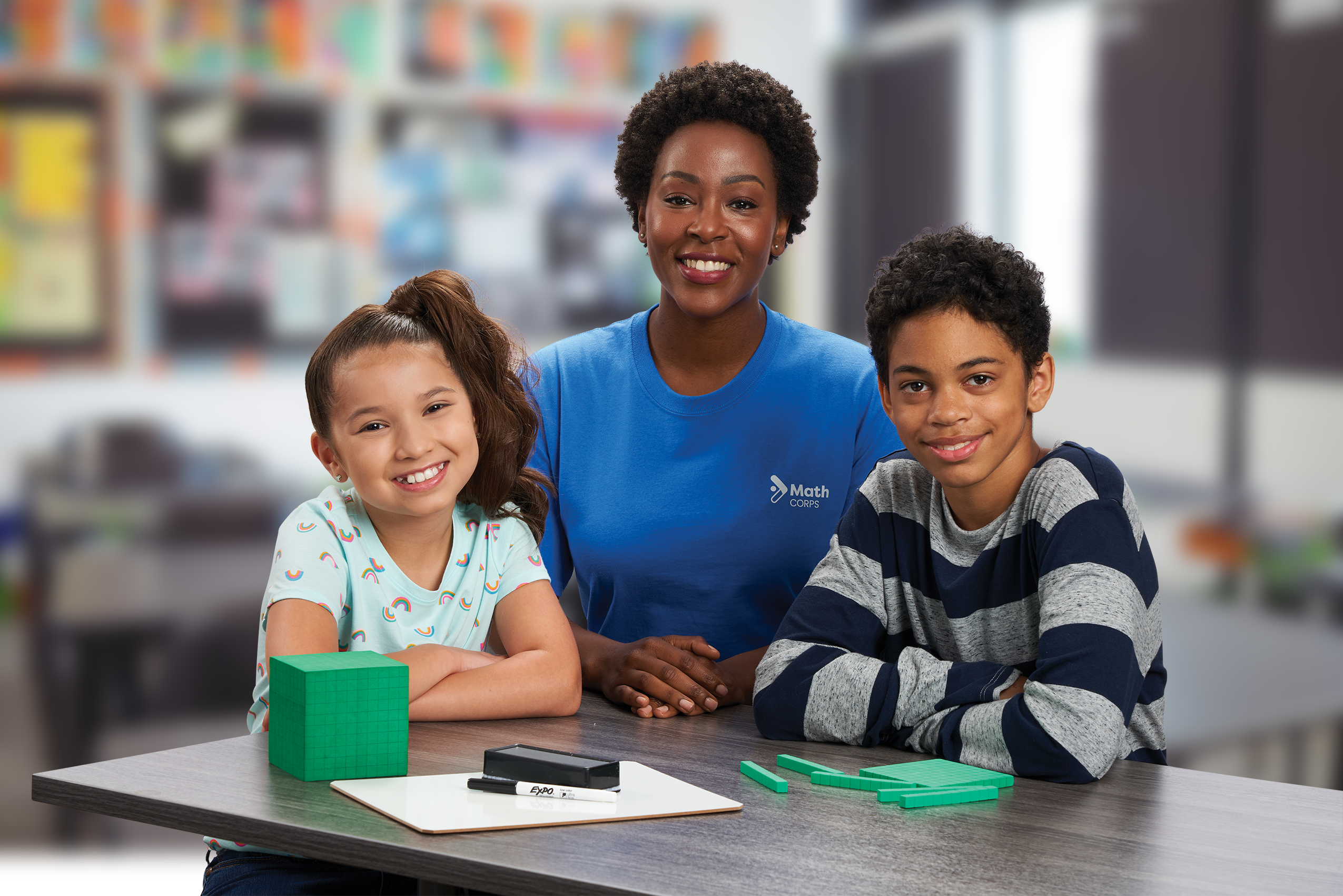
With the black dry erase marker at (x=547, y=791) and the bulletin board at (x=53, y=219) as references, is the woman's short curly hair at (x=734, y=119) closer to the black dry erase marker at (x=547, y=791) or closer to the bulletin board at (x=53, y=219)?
the black dry erase marker at (x=547, y=791)

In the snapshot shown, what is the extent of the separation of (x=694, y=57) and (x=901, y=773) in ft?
9.09

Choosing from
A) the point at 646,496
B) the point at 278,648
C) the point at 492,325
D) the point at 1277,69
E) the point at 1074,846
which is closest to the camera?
the point at 1074,846

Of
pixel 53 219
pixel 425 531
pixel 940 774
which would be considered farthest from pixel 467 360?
pixel 53 219

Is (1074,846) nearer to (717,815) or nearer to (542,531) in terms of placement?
(717,815)

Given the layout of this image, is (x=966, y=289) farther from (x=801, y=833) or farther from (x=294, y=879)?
(x=294, y=879)

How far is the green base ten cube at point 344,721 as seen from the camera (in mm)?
1184

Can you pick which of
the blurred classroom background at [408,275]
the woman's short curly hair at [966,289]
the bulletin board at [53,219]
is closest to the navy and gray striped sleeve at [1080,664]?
the woman's short curly hair at [966,289]

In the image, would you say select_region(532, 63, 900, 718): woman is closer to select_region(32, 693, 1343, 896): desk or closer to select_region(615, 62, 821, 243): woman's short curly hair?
select_region(615, 62, 821, 243): woman's short curly hair

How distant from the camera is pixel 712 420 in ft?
6.36

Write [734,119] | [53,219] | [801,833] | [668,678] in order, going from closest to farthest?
[801,833]
[668,678]
[734,119]
[53,219]

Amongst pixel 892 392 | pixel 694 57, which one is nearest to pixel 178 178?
pixel 694 57

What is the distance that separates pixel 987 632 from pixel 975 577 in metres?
0.06

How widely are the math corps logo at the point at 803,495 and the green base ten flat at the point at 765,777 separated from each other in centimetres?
69

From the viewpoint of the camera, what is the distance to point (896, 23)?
3.64 meters
